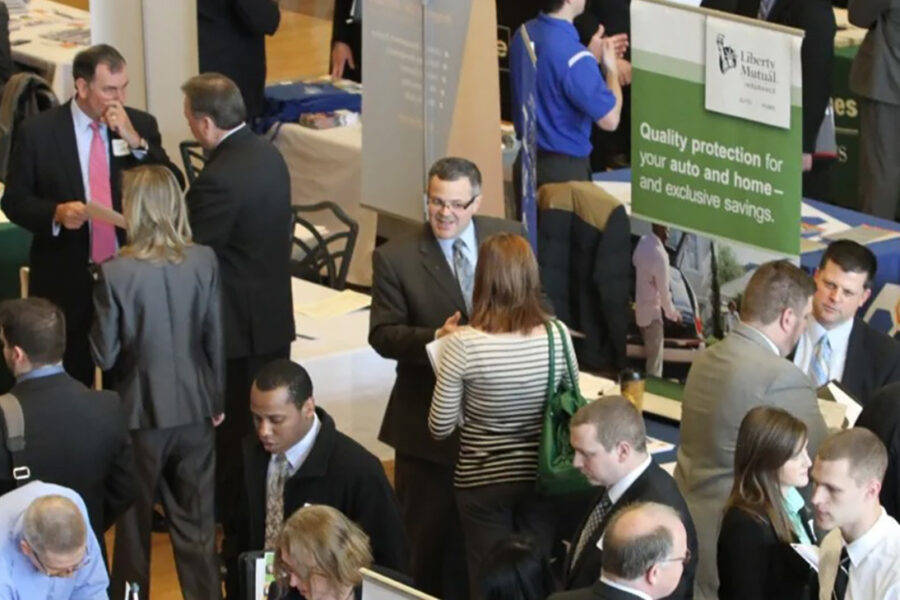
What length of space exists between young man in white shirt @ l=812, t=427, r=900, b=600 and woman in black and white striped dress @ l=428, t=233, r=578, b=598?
1.06 m

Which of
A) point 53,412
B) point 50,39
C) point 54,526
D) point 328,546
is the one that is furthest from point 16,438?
point 50,39

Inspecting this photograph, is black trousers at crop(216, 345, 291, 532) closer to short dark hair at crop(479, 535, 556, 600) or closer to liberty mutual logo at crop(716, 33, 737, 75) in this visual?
liberty mutual logo at crop(716, 33, 737, 75)

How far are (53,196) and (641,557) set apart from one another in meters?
3.29

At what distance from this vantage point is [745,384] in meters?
4.91

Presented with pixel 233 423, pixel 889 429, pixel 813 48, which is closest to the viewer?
pixel 889 429

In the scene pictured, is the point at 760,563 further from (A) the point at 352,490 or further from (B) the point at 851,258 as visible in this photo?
(B) the point at 851,258

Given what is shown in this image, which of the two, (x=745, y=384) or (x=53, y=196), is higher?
(x=745, y=384)


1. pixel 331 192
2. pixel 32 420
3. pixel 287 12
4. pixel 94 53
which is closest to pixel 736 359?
pixel 32 420

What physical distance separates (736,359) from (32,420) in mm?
1874

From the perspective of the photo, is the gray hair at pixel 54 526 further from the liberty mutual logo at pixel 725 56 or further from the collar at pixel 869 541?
the liberty mutual logo at pixel 725 56

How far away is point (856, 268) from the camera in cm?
572

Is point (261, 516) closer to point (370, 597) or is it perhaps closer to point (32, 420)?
point (32, 420)

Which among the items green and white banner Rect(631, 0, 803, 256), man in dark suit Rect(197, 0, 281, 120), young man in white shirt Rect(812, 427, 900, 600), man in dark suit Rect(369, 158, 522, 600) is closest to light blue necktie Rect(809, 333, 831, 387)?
green and white banner Rect(631, 0, 803, 256)

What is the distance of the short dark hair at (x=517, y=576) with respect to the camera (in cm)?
431
